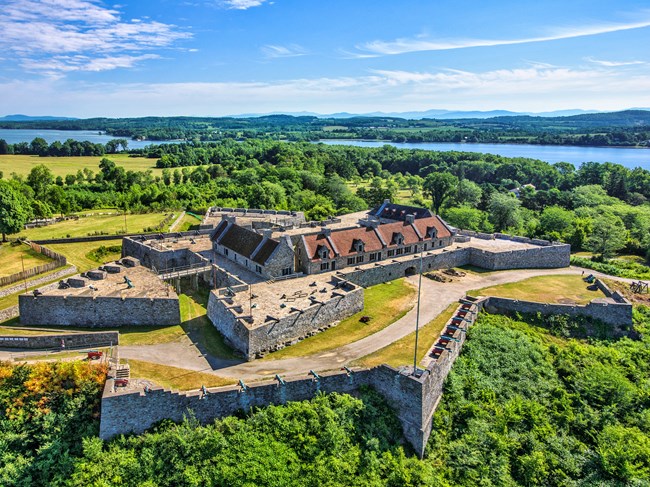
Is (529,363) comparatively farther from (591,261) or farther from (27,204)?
(27,204)

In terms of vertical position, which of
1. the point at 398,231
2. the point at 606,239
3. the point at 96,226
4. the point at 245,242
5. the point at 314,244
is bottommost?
the point at 96,226

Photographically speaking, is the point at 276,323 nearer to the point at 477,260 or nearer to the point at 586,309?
the point at 586,309

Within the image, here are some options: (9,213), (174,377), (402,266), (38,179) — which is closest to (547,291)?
(402,266)

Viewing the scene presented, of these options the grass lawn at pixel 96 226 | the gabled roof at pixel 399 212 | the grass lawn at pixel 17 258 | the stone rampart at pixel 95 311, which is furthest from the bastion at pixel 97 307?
the gabled roof at pixel 399 212

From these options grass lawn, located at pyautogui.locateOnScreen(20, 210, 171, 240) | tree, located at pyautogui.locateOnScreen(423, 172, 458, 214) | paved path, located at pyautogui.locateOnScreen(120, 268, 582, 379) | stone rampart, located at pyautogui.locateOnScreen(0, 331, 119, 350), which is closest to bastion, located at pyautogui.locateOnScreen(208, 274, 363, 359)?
paved path, located at pyautogui.locateOnScreen(120, 268, 582, 379)

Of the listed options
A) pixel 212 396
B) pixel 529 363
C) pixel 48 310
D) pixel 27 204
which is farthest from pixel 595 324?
pixel 27 204
